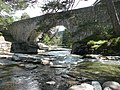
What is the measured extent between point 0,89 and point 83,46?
11.2 m

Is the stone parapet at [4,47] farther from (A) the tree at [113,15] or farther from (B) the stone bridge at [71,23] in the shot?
(A) the tree at [113,15]

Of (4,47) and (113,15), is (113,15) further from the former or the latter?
(4,47)

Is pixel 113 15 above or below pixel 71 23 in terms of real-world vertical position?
below

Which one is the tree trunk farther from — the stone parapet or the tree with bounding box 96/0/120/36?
the stone parapet

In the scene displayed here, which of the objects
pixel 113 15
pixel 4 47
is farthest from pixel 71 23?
pixel 113 15

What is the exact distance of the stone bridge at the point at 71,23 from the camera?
13853 mm


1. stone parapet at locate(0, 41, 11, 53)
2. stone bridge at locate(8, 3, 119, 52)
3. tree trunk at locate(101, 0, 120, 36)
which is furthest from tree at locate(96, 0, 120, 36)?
stone parapet at locate(0, 41, 11, 53)

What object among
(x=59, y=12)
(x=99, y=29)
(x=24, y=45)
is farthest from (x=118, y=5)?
(x=24, y=45)

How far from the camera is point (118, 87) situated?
208 inches

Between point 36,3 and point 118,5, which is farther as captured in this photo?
point 118,5

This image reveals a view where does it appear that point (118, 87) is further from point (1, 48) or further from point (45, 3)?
point (1, 48)

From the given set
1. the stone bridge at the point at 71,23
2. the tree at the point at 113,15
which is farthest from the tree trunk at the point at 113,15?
the stone bridge at the point at 71,23

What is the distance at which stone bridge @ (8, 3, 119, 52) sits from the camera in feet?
45.4

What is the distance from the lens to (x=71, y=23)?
25.2 metres
